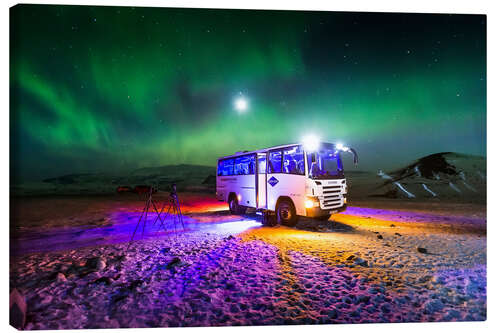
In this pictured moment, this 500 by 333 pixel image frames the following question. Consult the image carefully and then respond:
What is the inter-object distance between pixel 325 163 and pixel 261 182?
8.99 ft

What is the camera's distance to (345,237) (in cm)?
673

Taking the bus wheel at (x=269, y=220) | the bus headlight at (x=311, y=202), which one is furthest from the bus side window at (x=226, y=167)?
the bus headlight at (x=311, y=202)

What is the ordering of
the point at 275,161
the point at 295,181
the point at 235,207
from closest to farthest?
the point at 295,181
the point at 275,161
the point at 235,207

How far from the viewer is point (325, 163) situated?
8094 mm

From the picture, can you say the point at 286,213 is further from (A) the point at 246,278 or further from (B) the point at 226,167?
(B) the point at 226,167

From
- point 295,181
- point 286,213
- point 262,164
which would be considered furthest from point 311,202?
point 262,164

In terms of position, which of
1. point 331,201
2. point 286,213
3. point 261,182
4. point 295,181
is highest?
point 295,181

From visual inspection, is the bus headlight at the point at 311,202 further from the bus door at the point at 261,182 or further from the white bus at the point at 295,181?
the bus door at the point at 261,182

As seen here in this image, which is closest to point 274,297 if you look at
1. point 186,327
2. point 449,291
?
point 186,327

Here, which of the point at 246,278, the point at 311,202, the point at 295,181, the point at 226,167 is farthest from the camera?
the point at 226,167

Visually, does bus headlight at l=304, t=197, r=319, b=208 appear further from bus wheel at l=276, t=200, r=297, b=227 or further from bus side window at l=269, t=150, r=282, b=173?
bus side window at l=269, t=150, r=282, b=173

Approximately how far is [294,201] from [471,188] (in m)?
23.3

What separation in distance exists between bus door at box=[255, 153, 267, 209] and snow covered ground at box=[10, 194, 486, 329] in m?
2.55

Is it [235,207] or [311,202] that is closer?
[311,202]
